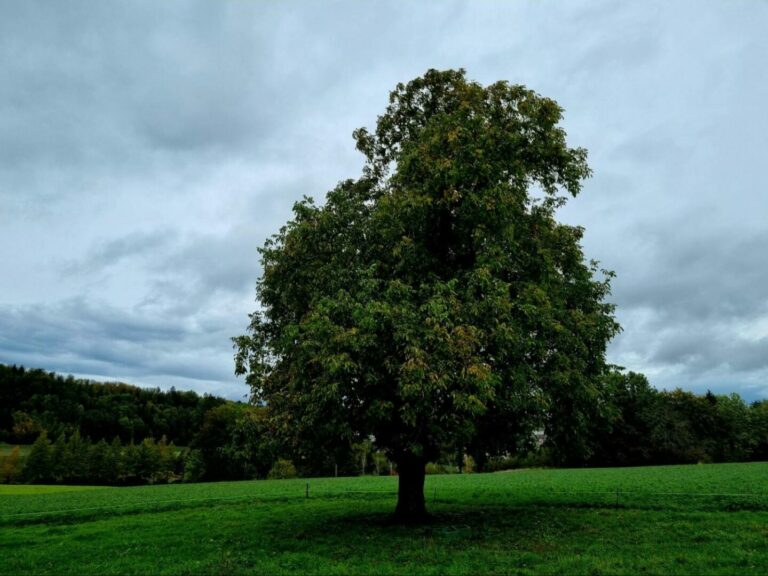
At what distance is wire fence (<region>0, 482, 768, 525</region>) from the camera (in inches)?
1009

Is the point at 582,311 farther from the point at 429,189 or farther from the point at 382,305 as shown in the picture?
the point at 382,305

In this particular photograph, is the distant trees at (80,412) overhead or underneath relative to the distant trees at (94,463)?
overhead

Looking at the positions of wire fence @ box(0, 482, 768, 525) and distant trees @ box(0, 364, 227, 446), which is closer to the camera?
wire fence @ box(0, 482, 768, 525)

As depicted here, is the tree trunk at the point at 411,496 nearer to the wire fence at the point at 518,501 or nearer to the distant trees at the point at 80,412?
the wire fence at the point at 518,501

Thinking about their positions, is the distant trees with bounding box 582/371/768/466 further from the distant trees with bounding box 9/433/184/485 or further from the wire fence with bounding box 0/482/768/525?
the distant trees with bounding box 9/433/184/485

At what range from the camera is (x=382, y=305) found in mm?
16094

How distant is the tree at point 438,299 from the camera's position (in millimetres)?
16109

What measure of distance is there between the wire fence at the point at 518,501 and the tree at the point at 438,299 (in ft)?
25.4

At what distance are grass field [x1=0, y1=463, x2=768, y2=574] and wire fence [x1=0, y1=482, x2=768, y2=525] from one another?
0.37ft

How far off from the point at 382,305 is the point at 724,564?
11.2 metres

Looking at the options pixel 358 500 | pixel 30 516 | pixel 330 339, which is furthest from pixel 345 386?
pixel 30 516

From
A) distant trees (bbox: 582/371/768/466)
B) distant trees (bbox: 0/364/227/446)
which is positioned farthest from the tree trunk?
distant trees (bbox: 0/364/227/446)

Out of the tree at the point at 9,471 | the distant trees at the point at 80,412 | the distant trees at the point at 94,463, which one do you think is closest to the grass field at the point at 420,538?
the distant trees at the point at 94,463

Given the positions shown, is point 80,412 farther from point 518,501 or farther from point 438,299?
point 438,299
